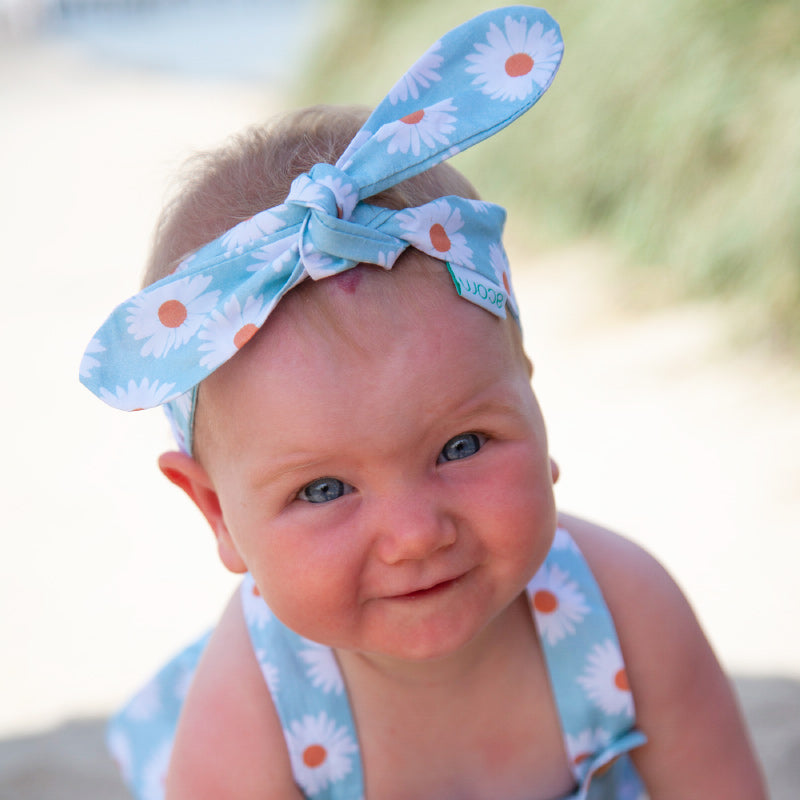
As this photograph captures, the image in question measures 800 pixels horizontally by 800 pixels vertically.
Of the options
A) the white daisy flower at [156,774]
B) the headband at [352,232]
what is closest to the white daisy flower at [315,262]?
the headband at [352,232]

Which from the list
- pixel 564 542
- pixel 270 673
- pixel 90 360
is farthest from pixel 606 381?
pixel 90 360

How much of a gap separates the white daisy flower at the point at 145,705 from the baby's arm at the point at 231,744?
46 centimetres

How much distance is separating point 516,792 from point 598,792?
19 cm

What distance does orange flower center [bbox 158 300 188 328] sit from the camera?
1443 mm

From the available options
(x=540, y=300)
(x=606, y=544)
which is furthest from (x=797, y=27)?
(x=606, y=544)

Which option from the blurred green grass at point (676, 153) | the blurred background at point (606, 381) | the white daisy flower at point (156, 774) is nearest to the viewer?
the white daisy flower at point (156, 774)

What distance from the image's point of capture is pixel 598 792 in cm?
187

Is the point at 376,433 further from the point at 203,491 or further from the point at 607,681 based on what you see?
the point at 607,681

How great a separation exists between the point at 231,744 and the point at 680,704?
792 millimetres

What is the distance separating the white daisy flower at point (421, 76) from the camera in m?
1.47

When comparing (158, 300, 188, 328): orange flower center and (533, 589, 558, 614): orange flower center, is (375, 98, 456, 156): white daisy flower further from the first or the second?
(533, 589, 558, 614): orange flower center

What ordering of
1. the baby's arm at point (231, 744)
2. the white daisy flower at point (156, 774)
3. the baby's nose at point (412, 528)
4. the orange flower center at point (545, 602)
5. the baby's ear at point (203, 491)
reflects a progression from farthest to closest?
1. the white daisy flower at point (156, 774)
2. the orange flower center at point (545, 602)
3. the baby's arm at point (231, 744)
4. the baby's ear at point (203, 491)
5. the baby's nose at point (412, 528)

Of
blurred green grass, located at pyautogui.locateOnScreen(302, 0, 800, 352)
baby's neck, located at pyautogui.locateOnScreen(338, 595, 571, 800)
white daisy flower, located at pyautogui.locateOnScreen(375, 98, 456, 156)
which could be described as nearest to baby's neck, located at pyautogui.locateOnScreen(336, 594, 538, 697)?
baby's neck, located at pyautogui.locateOnScreen(338, 595, 571, 800)

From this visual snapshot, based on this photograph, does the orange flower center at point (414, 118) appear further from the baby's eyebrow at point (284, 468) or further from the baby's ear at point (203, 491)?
the baby's ear at point (203, 491)
